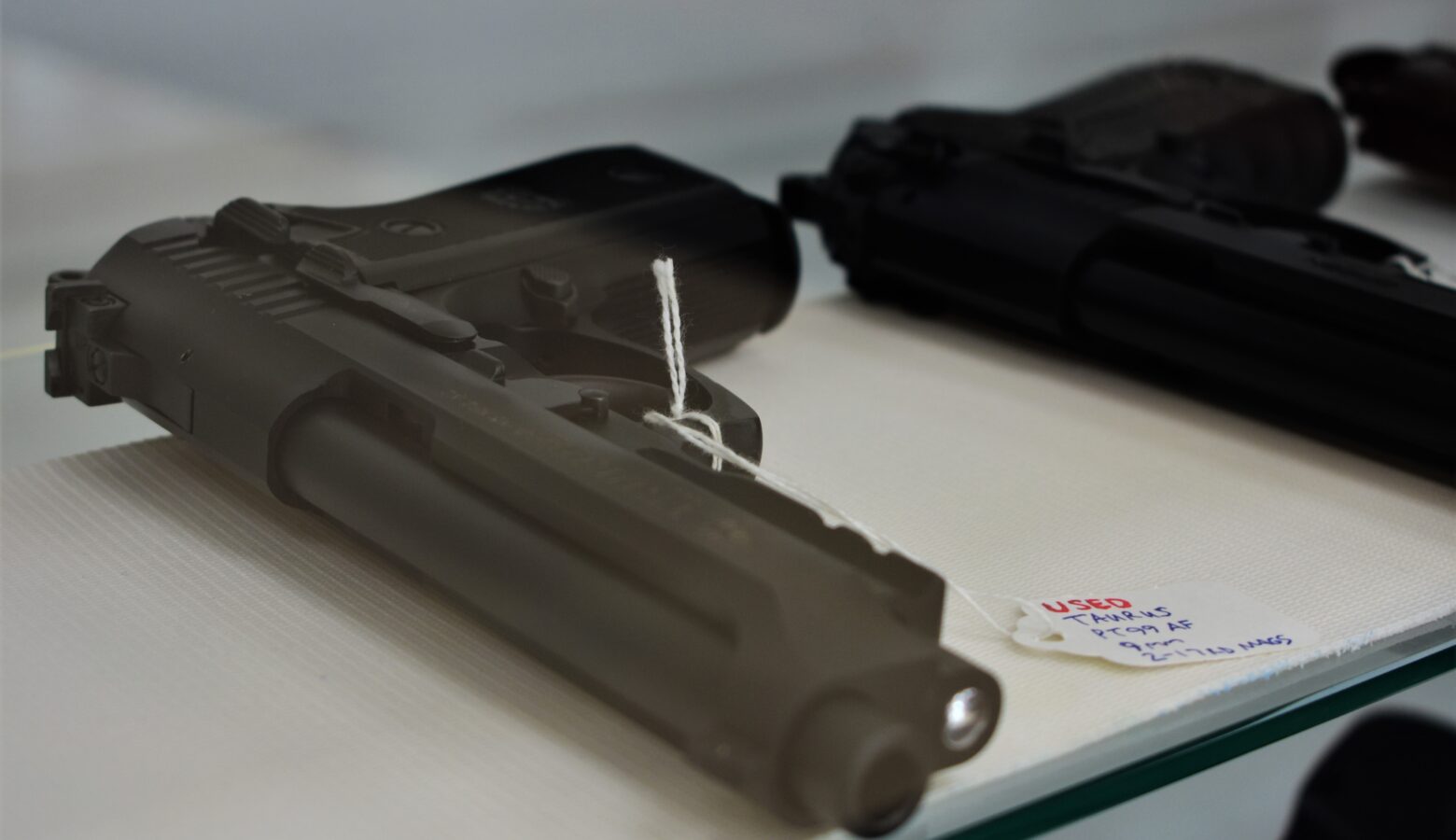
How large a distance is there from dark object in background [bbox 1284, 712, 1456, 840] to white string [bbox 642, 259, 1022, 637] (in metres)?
0.17

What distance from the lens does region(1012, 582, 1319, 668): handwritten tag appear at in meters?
0.52

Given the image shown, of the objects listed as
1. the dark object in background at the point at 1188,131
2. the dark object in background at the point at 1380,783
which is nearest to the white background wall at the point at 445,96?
the dark object in background at the point at 1380,783

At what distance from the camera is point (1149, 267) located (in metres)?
0.77

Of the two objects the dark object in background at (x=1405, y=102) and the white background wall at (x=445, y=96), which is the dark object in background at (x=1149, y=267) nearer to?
the white background wall at (x=445, y=96)

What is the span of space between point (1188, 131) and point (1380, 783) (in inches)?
17.2

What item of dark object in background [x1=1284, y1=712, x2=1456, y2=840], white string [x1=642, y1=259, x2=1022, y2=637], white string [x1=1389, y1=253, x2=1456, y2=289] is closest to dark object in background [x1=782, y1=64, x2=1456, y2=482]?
white string [x1=1389, y1=253, x2=1456, y2=289]

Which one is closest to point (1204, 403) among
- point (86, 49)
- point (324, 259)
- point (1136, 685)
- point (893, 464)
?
point (893, 464)

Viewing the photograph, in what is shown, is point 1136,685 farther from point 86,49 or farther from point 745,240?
point 86,49

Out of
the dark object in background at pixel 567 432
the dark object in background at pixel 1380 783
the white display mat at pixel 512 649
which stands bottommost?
the dark object in background at pixel 1380 783

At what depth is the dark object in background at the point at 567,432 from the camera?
0.40 metres

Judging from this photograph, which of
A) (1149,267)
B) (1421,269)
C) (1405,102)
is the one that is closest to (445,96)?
(1149,267)

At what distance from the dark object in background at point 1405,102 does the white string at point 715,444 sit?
2.15 ft

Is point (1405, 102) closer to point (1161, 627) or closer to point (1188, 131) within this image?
point (1188, 131)

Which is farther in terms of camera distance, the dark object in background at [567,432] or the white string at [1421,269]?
the white string at [1421,269]
